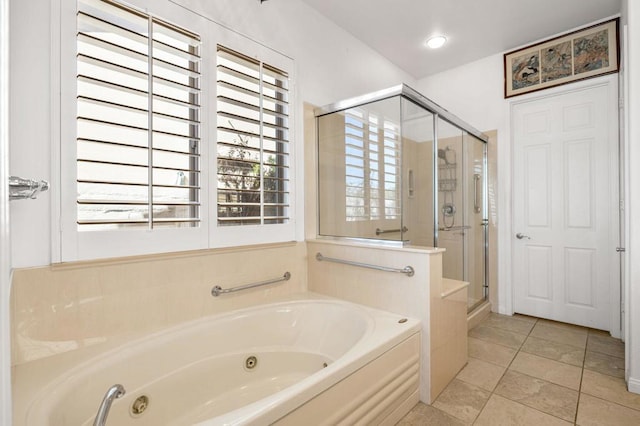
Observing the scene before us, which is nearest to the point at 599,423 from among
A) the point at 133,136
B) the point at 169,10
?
the point at 133,136

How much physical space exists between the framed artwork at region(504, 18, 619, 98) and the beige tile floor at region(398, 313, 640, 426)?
229cm

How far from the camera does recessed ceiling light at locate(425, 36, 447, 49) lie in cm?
289

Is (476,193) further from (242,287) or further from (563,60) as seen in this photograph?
(242,287)

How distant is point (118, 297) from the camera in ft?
4.97

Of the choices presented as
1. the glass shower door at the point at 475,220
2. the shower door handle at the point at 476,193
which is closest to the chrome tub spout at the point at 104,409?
the glass shower door at the point at 475,220

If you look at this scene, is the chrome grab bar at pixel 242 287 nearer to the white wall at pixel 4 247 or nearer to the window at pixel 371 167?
the window at pixel 371 167

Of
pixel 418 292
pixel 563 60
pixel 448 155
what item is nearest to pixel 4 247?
pixel 418 292

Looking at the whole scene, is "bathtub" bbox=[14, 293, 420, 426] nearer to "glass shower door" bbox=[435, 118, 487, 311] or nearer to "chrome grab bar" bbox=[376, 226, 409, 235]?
"chrome grab bar" bbox=[376, 226, 409, 235]

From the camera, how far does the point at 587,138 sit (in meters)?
2.78

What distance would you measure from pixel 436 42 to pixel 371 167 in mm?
1590

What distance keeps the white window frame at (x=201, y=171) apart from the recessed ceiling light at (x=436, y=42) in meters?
1.51

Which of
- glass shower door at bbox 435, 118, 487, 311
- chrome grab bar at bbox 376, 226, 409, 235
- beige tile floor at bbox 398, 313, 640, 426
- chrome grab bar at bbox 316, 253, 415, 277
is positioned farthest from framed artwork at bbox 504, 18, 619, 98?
chrome grab bar at bbox 316, 253, 415, 277

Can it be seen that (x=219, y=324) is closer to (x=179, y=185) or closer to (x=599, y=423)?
(x=179, y=185)

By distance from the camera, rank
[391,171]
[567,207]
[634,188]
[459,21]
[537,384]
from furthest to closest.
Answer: [567,207] < [459,21] < [391,171] < [537,384] < [634,188]
